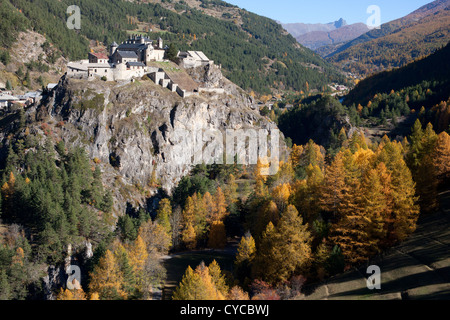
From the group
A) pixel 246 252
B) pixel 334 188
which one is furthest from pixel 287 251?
pixel 334 188

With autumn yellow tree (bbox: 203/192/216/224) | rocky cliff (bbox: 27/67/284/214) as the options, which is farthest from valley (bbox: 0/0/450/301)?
rocky cliff (bbox: 27/67/284/214)

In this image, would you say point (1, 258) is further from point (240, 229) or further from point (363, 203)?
point (363, 203)

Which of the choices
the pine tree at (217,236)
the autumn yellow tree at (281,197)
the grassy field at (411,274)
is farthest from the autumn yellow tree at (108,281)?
the autumn yellow tree at (281,197)

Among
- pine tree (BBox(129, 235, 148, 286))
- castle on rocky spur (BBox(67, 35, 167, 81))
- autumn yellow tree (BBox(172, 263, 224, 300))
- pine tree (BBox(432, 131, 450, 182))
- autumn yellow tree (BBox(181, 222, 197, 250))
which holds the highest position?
castle on rocky spur (BBox(67, 35, 167, 81))

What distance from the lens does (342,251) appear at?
39188 millimetres

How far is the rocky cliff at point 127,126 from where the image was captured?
8612 centimetres

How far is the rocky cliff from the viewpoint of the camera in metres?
86.1

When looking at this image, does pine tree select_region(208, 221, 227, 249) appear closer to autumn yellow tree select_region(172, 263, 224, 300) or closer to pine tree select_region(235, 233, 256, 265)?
pine tree select_region(235, 233, 256, 265)

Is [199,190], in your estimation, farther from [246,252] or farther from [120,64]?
[120,64]

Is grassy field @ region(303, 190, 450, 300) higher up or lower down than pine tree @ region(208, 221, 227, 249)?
lower down

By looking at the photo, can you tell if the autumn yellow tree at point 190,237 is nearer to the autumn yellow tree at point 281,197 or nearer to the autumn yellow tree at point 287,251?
the autumn yellow tree at point 281,197

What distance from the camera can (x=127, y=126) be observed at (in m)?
91.8

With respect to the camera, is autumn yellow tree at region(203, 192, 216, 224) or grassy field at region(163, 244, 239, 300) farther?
autumn yellow tree at region(203, 192, 216, 224)

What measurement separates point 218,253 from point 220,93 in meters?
61.3
